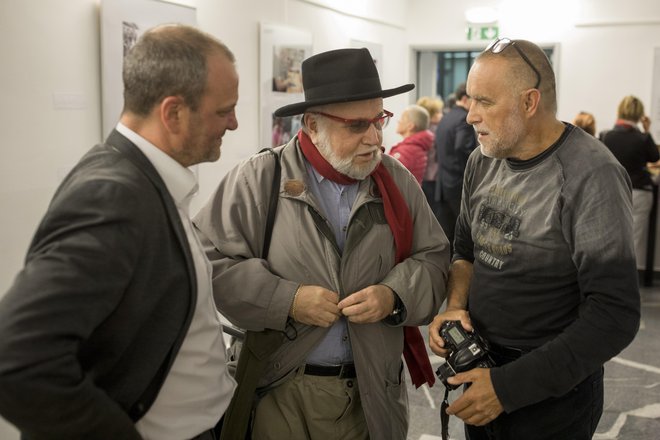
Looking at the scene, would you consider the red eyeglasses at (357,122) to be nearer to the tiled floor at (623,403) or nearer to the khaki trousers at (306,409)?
the khaki trousers at (306,409)

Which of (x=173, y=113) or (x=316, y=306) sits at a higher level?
(x=173, y=113)

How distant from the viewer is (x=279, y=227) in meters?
1.92

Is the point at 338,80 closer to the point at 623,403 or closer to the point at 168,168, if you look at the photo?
the point at 168,168

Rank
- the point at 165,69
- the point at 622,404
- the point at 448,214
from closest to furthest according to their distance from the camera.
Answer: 1. the point at 165,69
2. the point at 622,404
3. the point at 448,214

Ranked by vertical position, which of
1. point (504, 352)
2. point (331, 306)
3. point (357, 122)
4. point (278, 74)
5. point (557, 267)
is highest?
point (278, 74)

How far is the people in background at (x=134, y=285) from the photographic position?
42.6 inches

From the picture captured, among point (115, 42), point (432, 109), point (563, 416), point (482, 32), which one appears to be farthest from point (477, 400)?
point (482, 32)

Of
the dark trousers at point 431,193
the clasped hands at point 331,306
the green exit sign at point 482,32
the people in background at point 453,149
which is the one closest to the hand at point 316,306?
the clasped hands at point 331,306

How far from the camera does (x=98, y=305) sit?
3.69 feet

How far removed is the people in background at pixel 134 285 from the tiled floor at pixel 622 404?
202cm

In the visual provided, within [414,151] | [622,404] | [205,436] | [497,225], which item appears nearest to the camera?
[205,436]

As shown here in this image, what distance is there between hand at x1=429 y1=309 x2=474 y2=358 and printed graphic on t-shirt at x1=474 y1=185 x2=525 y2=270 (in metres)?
0.17

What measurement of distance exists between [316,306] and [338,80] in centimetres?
66

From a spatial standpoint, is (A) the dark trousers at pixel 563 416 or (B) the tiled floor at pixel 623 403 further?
(B) the tiled floor at pixel 623 403
